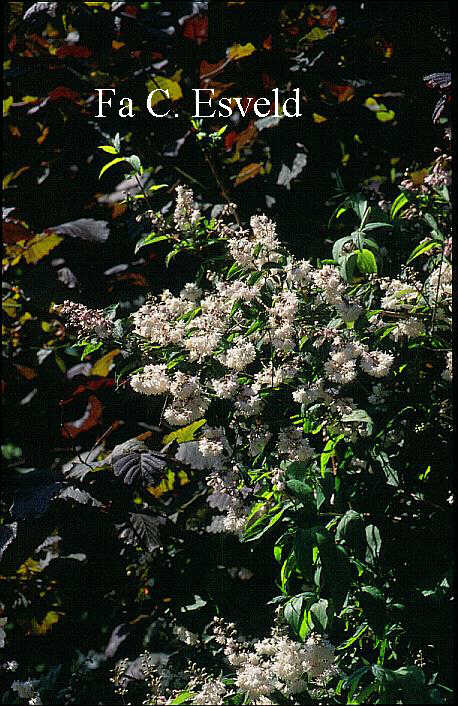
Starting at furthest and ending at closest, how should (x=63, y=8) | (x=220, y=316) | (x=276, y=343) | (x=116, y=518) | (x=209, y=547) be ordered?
(x=63, y=8) → (x=209, y=547) → (x=116, y=518) → (x=220, y=316) → (x=276, y=343)

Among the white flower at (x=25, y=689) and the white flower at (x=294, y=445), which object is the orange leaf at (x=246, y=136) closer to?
the white flower at (x=294, y=445)

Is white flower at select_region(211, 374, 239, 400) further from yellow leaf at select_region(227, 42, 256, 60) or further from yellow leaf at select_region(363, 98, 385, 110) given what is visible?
yellow leaf at select_region(363, 98, 385, 110)

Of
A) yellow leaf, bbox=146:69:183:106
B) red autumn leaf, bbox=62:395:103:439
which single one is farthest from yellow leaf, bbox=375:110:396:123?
red autumn leaf, bbox=62:395:103:439

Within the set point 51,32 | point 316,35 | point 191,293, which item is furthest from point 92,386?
point 51,32

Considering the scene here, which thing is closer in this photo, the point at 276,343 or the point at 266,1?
the point at 276,343

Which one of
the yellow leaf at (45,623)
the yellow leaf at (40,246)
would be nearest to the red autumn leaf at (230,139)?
the yellow leaf at (40,246)

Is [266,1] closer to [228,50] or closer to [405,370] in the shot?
[228,50]

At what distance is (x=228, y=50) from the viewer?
254 centimetres

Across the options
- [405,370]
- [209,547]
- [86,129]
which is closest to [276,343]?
[405,370]

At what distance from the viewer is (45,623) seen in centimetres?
231

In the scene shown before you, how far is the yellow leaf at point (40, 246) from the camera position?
234 centimetres

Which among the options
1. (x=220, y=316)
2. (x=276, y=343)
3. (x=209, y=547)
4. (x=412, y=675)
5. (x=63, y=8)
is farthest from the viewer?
(x=63, y=8)

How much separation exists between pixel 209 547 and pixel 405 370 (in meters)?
0.85

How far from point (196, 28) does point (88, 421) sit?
133 cm
